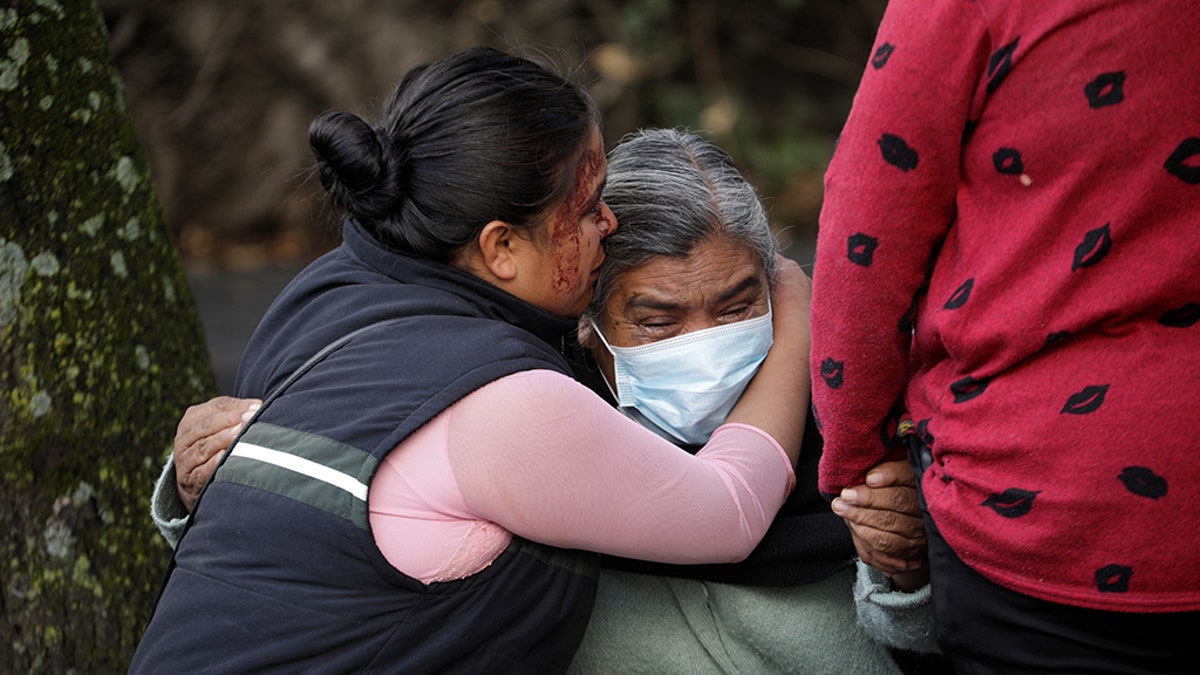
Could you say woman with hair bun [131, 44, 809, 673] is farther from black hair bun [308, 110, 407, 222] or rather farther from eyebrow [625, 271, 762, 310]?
eyebrow [625, 271, 762, 310]

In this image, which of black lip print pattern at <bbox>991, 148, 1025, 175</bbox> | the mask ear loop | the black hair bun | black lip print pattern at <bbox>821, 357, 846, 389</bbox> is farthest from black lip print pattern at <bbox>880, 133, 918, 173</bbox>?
the mask ear loop

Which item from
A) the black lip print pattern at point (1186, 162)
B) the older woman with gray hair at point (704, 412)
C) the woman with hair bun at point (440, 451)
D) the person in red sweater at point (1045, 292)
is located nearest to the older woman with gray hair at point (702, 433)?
the older woman with gray hair at point (704, 412)

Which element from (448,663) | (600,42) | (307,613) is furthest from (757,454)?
(600,42)

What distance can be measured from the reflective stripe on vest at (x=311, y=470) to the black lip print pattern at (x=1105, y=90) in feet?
3.70

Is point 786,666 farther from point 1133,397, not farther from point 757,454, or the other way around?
point 1133,397

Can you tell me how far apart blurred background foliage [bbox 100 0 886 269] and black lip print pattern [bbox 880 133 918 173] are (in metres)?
5.72

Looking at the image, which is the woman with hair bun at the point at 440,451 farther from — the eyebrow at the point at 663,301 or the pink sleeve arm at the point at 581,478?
the eyebrow at the point at 663,301

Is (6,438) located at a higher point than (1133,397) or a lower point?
lower

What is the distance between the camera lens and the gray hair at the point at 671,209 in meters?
2.47

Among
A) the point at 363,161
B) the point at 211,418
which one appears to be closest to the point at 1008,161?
the point at 363,161

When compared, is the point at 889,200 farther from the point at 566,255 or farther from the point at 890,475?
the point at 566,255

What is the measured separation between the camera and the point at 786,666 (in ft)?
7.47

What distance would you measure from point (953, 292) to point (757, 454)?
1.97 ft

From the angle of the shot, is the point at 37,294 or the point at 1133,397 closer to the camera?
the point at 1133,397
